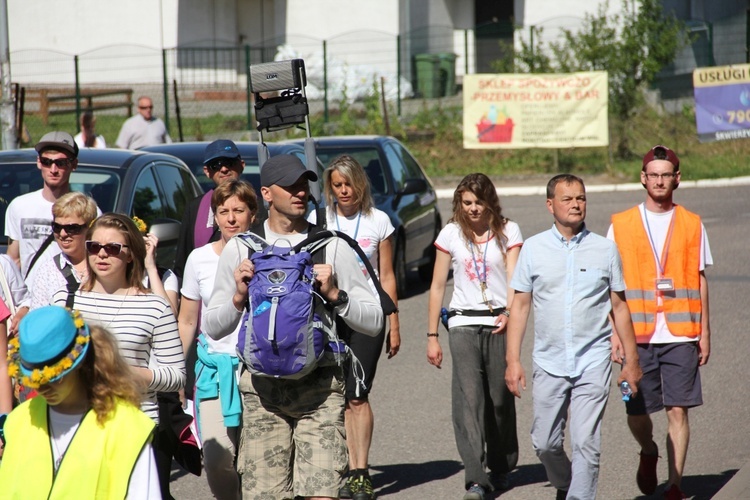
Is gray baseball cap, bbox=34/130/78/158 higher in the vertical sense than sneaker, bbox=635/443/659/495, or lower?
higher

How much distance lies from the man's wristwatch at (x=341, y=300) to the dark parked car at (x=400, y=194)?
7.51 meters

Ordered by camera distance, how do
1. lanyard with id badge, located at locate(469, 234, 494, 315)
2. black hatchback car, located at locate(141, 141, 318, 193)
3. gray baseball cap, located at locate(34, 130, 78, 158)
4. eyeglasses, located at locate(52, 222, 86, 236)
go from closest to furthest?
eyeglasses, located at locate(52, 222, 86, 236) → lanyard with id badge, located at locate(469, 234, 494, 315) → gray baseball cap, located at locate(34, 130, 78, 158) → black hatchback car, located at locate(141, 141, 318, 193)

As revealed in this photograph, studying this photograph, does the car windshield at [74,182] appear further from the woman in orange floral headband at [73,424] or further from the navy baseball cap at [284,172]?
the woman in orange floral headband at [73,424]

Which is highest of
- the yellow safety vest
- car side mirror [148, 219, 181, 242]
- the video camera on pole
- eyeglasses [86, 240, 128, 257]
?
the video camera on pole

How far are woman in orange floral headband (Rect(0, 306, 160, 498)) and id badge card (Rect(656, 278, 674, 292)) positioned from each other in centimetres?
376

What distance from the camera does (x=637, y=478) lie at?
649 centimetres

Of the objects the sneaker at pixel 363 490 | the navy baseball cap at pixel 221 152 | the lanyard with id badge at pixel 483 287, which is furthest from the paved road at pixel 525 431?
the navy baseball cap at pixel 221 152

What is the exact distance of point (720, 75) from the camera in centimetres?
2278

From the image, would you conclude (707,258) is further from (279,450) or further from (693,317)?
(279,450)

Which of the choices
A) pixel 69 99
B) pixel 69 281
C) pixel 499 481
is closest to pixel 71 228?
pixel 69 281

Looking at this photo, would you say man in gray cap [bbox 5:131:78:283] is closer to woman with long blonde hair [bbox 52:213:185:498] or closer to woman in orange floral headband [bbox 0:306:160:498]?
woman with long blonde hair [bbox 52:213:185:498]

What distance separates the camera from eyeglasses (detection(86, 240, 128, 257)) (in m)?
4.84

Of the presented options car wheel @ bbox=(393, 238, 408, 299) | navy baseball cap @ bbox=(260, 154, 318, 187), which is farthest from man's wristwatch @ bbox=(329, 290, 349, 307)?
car wheel @ bbox=(393, 238, 408, 299)

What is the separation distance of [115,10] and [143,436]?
99.9ft
